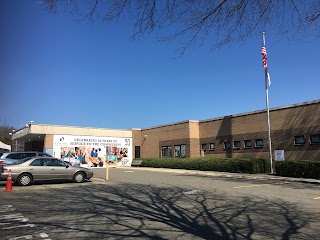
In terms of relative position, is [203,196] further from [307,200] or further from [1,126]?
[1,126]

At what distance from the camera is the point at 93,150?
42.6 meters

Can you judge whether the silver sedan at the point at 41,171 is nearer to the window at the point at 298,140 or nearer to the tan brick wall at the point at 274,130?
the tan brick wall at the point at 274,130

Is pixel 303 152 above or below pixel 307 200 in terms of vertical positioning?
above

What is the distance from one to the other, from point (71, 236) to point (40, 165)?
39.7 ft

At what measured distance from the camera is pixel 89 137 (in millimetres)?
42312

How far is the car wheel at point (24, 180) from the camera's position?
17234 mm

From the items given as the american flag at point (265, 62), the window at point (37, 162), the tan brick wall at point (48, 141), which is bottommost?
the window at point (37, 162)

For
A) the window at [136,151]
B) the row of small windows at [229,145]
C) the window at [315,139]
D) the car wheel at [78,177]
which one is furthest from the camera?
the window at [136,151]

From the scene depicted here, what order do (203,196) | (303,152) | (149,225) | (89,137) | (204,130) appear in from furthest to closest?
(89,137)
(204,130)
(303,152)
(203,196)
(149,225)

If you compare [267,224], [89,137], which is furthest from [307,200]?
[89,137]

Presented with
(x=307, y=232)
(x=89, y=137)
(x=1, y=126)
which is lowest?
(x=307, y=232)

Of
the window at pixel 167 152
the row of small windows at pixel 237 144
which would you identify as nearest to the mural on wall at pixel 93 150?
the window at pixel 167 152

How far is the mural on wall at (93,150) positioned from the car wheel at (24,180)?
20363 mm

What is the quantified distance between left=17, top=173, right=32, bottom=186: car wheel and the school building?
54.5ft
